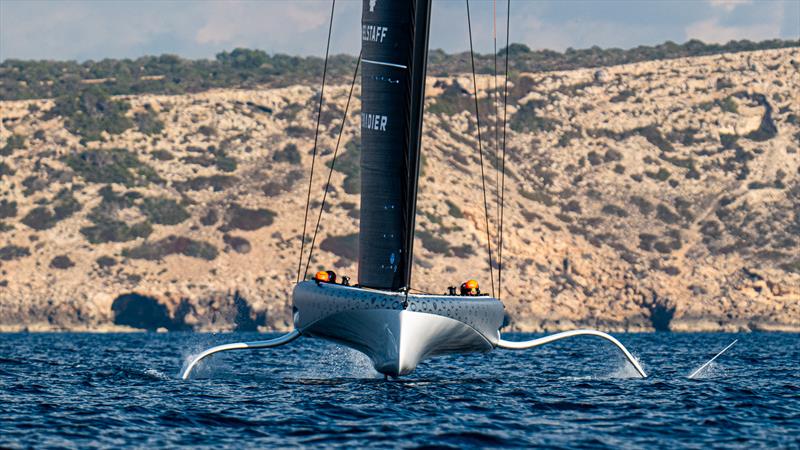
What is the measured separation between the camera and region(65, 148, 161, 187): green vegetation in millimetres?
108188

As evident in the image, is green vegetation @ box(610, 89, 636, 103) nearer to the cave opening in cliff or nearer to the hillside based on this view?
the hillside

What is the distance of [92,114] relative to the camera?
11781cm

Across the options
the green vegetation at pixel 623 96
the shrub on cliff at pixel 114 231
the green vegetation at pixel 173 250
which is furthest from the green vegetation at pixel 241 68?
the green vegetation at pixel 173 250

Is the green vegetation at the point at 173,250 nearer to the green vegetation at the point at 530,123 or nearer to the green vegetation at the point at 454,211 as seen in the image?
the green vegetation at the point at 454,211

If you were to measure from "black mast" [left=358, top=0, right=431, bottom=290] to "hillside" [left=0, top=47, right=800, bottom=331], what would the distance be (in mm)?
64932

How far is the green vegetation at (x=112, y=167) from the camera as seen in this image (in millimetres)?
108188

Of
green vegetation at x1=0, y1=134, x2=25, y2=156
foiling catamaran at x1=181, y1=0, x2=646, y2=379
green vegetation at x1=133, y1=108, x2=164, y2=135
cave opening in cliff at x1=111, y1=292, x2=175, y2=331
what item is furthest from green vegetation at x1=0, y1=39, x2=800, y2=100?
foiling catamaran at x1=181, y1=0, x2=646, y2=379

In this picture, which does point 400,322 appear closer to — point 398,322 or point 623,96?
point 398,322

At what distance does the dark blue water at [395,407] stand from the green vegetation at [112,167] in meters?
72.4

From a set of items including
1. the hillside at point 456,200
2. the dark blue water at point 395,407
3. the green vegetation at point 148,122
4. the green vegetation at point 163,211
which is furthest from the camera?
the green vegetation at point 148,122

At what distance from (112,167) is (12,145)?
9.73m

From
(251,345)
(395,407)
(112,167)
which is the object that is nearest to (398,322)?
(395,407)

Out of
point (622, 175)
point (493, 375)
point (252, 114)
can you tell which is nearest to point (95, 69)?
point (252, 114)

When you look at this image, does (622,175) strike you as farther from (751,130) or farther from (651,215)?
(751,130)
